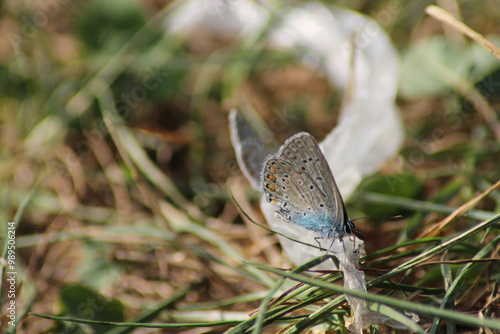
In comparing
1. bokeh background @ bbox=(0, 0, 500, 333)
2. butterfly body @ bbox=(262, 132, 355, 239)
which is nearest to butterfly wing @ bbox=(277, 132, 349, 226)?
butterfly body @ bbox=(262, 132, 355, 239)

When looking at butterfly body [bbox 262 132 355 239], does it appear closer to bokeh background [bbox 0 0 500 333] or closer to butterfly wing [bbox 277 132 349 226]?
butterfly wing [bbox 277 132 349 226]

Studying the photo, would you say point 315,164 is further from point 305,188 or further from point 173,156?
point 173,156

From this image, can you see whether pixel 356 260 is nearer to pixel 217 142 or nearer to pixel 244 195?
pixel 244 195

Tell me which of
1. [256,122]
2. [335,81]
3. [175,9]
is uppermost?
[175,9]

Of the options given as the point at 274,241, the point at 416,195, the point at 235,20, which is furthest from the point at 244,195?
the point at 235,20

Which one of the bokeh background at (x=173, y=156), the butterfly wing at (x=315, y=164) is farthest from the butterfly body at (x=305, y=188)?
the bokeh background at (x=173, y=156)

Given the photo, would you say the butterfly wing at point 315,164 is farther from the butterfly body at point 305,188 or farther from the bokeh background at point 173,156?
the bokeh background at point 173,156
